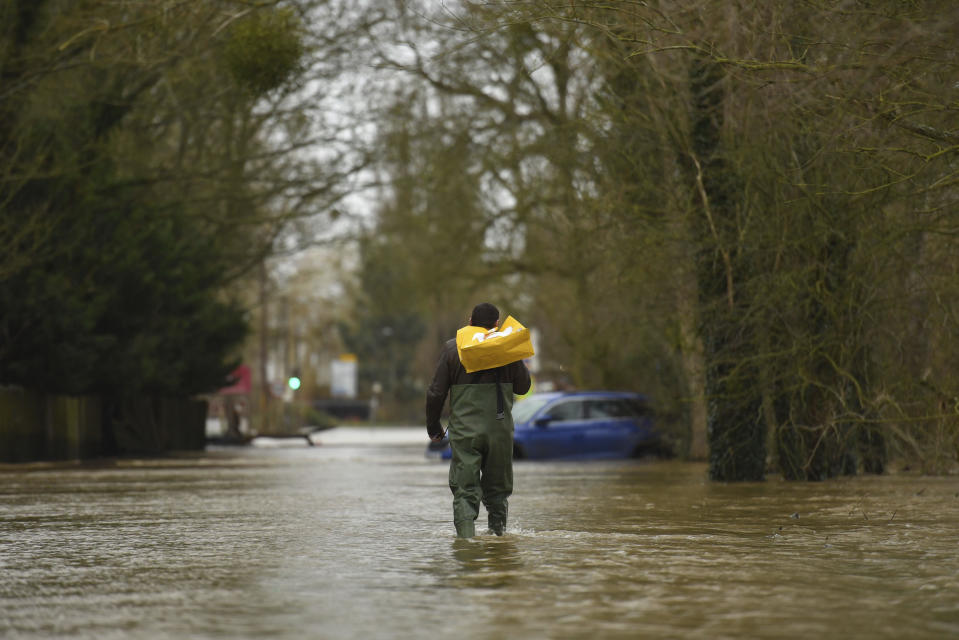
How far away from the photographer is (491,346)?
12555 mm

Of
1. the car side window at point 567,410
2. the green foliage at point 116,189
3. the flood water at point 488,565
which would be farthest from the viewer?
the car side window at point 567,410

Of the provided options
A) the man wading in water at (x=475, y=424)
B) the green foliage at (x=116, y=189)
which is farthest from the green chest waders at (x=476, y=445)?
the green foliage at (x=116, y=189)

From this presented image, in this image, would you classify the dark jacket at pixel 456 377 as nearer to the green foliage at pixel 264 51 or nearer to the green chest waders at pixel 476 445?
the green chest waders at pixel 476 445

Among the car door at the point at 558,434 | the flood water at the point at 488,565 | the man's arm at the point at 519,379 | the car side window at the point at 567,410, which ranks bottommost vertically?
the flood water at the point at 488,565

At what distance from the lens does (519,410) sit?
113 ft

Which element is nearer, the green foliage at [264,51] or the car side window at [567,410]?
the green foliage at [264,51]

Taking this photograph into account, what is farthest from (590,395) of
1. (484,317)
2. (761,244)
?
(484,317)

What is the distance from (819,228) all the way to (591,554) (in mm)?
8716

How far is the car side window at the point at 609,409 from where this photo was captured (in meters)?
33.3

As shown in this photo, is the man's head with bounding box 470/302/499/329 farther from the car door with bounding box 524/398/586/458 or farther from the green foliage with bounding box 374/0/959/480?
the car door with bounding box 524/398/586/458

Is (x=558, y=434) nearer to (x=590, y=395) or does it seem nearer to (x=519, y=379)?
(x=590, y=395)

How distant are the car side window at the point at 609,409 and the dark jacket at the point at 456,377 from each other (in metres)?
20.5

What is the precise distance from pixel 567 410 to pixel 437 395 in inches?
824

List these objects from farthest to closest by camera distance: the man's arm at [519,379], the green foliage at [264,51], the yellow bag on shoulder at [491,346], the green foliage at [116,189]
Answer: the green foliage at [116,189] < the green foliage at [264,51] < the man's arm at [519,379] < the yellow bag on shoulder at [491,346]
